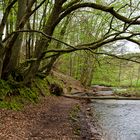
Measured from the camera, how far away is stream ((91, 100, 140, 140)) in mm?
11914

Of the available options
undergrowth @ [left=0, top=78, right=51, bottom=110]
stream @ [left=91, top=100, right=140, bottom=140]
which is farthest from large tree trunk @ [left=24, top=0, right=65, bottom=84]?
stream @ [left=91, top=100, right=140, bottom=140]

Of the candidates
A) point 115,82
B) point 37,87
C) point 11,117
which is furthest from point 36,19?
point 115,82

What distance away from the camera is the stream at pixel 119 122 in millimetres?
11914

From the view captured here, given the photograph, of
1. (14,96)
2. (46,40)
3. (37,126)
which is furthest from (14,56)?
(37,126)

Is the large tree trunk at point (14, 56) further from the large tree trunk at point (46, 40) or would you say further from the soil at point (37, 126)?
the soil at point (37, 126)

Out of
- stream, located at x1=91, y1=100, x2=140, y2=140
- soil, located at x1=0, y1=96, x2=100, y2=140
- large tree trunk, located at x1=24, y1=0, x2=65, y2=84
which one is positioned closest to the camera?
soil, located at x1=0, y1=96, x2=100, y2=140

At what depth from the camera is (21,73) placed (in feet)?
51.5

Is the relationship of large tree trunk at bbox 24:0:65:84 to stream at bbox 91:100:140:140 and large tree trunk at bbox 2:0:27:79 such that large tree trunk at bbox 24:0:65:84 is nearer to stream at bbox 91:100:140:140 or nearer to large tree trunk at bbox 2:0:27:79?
large tree trunk at bbox 2:0:27:79

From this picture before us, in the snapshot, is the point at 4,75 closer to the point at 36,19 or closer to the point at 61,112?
the point at 61,112

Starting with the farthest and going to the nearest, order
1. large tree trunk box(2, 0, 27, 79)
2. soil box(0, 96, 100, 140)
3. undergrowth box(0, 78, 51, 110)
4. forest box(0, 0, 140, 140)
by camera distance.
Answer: large tree trunk box(2, 0, 27, 79), undergrowth box(0, 78, 51, 110), forest box(0, 0, 140, 140), soil box(0, 96, 100, 140)

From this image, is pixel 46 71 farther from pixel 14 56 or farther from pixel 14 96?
pixel 14 96

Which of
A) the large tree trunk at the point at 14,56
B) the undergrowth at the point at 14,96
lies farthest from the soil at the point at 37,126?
the large tree trunk at the point at 14,56

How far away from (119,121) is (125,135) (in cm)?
309

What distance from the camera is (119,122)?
1472cm
